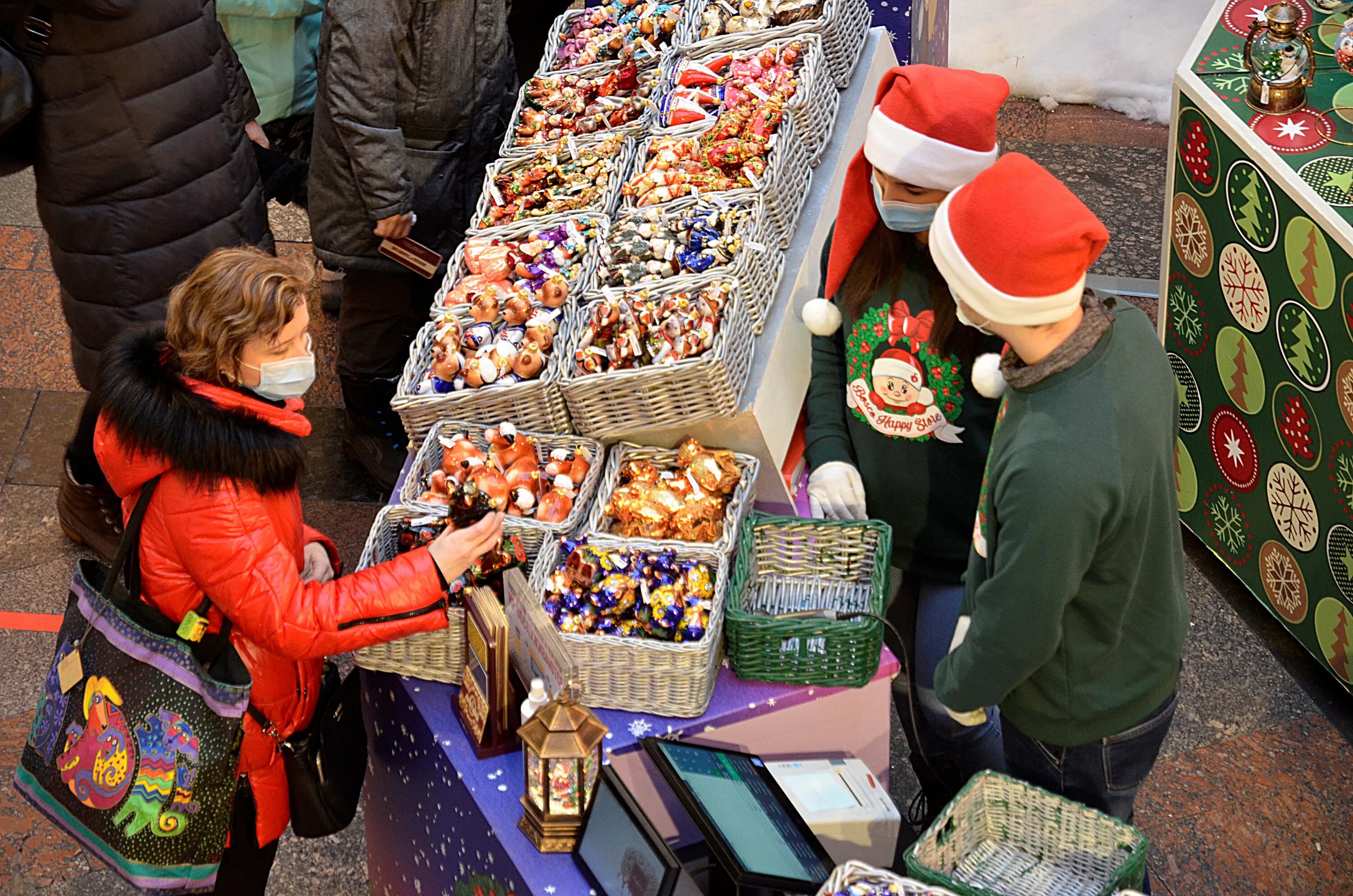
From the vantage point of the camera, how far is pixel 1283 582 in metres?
3.89

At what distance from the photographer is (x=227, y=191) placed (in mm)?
3750

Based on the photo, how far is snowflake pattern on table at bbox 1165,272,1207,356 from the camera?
402 cm

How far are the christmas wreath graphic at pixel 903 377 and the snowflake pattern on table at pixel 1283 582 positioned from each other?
170cm

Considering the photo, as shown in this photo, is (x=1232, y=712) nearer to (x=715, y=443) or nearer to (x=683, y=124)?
(x=715, y=443)

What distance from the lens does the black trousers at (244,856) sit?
106 inches

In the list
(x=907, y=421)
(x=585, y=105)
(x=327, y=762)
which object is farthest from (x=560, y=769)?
(x=585, y=105)

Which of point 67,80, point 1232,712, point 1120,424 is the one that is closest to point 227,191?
point 67,80

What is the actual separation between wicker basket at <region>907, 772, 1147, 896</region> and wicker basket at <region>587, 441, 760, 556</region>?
709 millimetres

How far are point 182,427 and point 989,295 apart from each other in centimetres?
144

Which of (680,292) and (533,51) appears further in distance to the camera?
(533,51)

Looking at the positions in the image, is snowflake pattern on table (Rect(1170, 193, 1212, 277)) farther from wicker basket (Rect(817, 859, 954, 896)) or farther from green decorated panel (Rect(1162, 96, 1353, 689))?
wicker basket (Rect(817, 859, 954, 896))

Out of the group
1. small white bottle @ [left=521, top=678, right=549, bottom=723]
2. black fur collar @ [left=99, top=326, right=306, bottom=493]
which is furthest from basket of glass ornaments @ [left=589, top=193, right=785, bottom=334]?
small white bottle @ [left=521, top=678, right=549, bottom=723]

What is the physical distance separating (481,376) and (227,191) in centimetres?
130

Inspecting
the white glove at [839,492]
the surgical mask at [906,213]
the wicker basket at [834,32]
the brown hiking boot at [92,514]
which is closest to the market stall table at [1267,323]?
the wicker basket at [834,32]
